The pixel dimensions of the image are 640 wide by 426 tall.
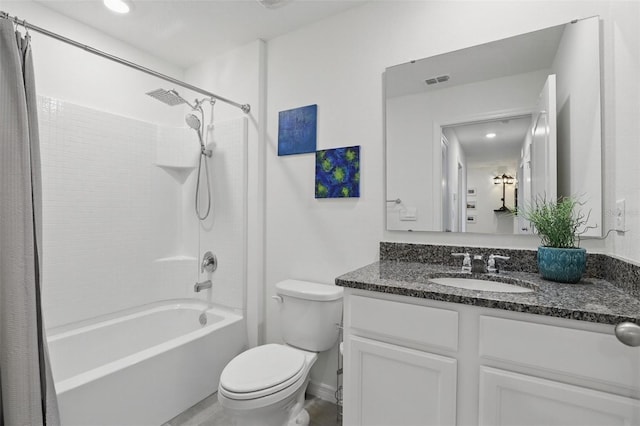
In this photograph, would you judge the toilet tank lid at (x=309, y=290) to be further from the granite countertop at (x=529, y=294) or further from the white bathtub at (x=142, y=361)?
the white bathtub at (x=142, y=361)

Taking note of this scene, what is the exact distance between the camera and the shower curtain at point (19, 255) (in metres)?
1.25

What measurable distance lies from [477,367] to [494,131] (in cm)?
111

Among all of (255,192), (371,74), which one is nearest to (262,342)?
(255,192)

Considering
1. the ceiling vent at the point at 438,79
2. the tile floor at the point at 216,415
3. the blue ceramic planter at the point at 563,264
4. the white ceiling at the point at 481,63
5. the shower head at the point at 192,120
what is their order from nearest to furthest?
the blue ceramic planter at the point at 563,264
the white ceiling at the point at 481,63
the ceiling vent at the point at 438,79
the tile floor at the point at 216,415
the shower head at the point at 192,120

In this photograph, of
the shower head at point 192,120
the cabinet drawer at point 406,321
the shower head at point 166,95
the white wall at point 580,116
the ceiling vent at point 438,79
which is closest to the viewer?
the cabinet drawer at point 406,321

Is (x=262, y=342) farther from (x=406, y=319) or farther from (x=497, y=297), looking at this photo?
(x=497, y=297)

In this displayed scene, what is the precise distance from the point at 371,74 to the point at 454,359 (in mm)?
1549

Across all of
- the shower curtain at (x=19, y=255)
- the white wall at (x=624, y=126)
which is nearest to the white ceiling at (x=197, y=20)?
the shower curtain at (x=19, y=255)

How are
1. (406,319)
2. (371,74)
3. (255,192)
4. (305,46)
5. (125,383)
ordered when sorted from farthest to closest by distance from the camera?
1. (255,192)
2. (305,46)
3. (371,74)
4. (125,383)
5. (406,319)

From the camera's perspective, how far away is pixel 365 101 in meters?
1.88

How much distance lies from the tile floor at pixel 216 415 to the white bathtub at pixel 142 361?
1.7 inches

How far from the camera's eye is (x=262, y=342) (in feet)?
7.43

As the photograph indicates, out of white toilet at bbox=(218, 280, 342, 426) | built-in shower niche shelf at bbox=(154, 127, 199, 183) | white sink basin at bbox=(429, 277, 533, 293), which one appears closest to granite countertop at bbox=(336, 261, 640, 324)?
white sink basin at bbox=(429, 277, 533, 293)

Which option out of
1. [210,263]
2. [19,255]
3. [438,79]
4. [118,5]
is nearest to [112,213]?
Result: [210,263]
